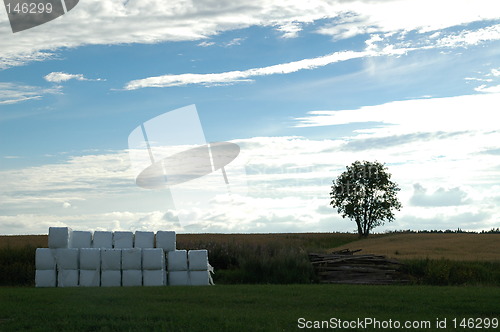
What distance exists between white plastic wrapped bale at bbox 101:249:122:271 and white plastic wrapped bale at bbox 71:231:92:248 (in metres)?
1.61

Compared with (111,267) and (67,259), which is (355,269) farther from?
(67,259)

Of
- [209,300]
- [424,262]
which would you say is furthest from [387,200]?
[209,300]

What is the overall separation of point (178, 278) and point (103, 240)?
3836 mm

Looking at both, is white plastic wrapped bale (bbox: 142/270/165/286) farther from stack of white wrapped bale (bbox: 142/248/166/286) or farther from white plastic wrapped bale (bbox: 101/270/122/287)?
white plastic wrapped bale (bbox: 101/270/122/287)

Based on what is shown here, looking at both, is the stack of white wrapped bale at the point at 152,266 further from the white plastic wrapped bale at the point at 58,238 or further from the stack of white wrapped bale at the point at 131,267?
the white plastic wrapped bale at the point at 58,238

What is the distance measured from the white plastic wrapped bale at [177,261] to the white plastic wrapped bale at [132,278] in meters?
1.43

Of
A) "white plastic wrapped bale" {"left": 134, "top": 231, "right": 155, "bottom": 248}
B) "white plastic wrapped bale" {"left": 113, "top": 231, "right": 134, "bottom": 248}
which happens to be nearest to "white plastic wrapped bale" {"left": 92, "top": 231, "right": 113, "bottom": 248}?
"white plastic wrapped bale" {"left": 113, "top": 231, "right": 134, "bottom": 248}

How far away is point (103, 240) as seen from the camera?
2844 cm

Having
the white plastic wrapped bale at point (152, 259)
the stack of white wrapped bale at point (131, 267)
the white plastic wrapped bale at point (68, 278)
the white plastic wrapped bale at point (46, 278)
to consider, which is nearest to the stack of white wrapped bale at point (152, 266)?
the white plastic wrapped bale at point (152, 259)

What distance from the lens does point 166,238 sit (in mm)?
28750

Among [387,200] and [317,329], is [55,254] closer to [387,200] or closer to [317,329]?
[317,329]

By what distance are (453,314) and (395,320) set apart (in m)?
2.39

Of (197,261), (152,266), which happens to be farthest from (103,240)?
(197,261)

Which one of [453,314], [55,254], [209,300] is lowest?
[453,314]
